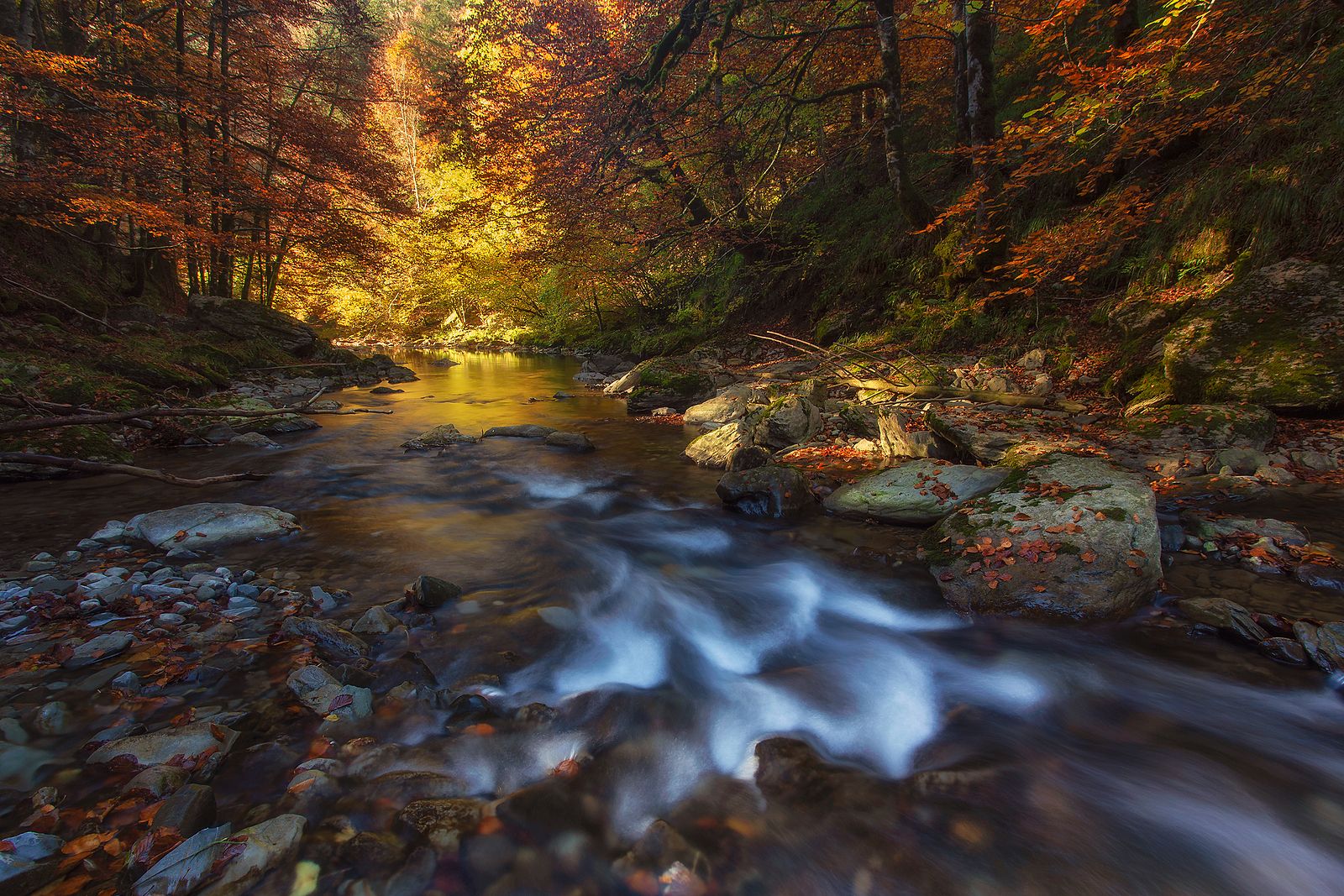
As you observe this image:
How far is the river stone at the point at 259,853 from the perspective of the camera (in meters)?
1.80

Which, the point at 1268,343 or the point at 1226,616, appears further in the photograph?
the point at 1268,343

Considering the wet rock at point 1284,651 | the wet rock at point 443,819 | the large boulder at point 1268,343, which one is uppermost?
the large boulder at point 1268,343

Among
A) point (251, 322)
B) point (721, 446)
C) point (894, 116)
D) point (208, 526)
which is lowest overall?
point (208, 526)

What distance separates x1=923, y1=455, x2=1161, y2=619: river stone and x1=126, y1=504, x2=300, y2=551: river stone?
19.0 ft

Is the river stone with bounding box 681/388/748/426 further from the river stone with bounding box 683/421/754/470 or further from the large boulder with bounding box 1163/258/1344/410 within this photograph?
the large boulder with bounding box 1163/258/1344/410

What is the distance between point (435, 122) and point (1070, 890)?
17.1m

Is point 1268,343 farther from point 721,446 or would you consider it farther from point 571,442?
point 571,442

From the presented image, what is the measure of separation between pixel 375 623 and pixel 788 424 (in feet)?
20.5

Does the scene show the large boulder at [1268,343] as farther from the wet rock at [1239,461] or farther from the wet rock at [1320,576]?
the wet rock at [1320,576]

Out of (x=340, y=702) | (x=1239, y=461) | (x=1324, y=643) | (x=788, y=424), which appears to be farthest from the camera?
(x=788, y=424)

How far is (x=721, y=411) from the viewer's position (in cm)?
1013

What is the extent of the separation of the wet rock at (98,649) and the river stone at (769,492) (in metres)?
4.80

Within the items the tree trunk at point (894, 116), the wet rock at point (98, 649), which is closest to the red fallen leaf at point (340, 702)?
the wet rock at point (98, 649)

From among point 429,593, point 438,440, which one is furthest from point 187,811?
point 438,440
